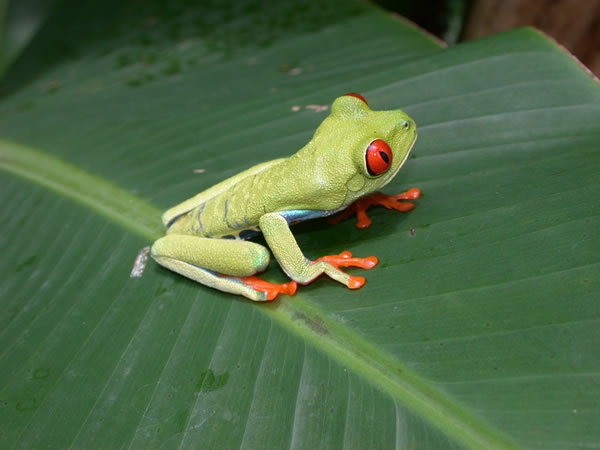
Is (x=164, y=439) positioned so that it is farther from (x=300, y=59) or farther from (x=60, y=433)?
(x=300, y=59)

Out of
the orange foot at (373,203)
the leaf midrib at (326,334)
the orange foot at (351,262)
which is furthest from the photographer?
the orange foot at (373,203)

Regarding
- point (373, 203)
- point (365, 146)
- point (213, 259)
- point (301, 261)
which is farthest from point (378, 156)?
point (213, 259)

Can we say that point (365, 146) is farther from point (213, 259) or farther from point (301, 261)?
point (213, 259)

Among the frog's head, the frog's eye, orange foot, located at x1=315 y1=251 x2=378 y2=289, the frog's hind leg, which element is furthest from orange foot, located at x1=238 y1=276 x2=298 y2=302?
the frog's eye

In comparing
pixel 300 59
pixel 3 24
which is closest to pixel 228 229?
pixel 300 59

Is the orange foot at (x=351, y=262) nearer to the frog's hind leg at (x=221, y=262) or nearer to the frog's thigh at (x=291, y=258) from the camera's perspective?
the frog's thigh at (x=291, y=258)

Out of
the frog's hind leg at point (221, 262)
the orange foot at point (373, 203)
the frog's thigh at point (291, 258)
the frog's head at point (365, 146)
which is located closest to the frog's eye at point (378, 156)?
the frog's head at point (365, 146)

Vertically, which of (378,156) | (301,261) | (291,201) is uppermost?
(378,156)
